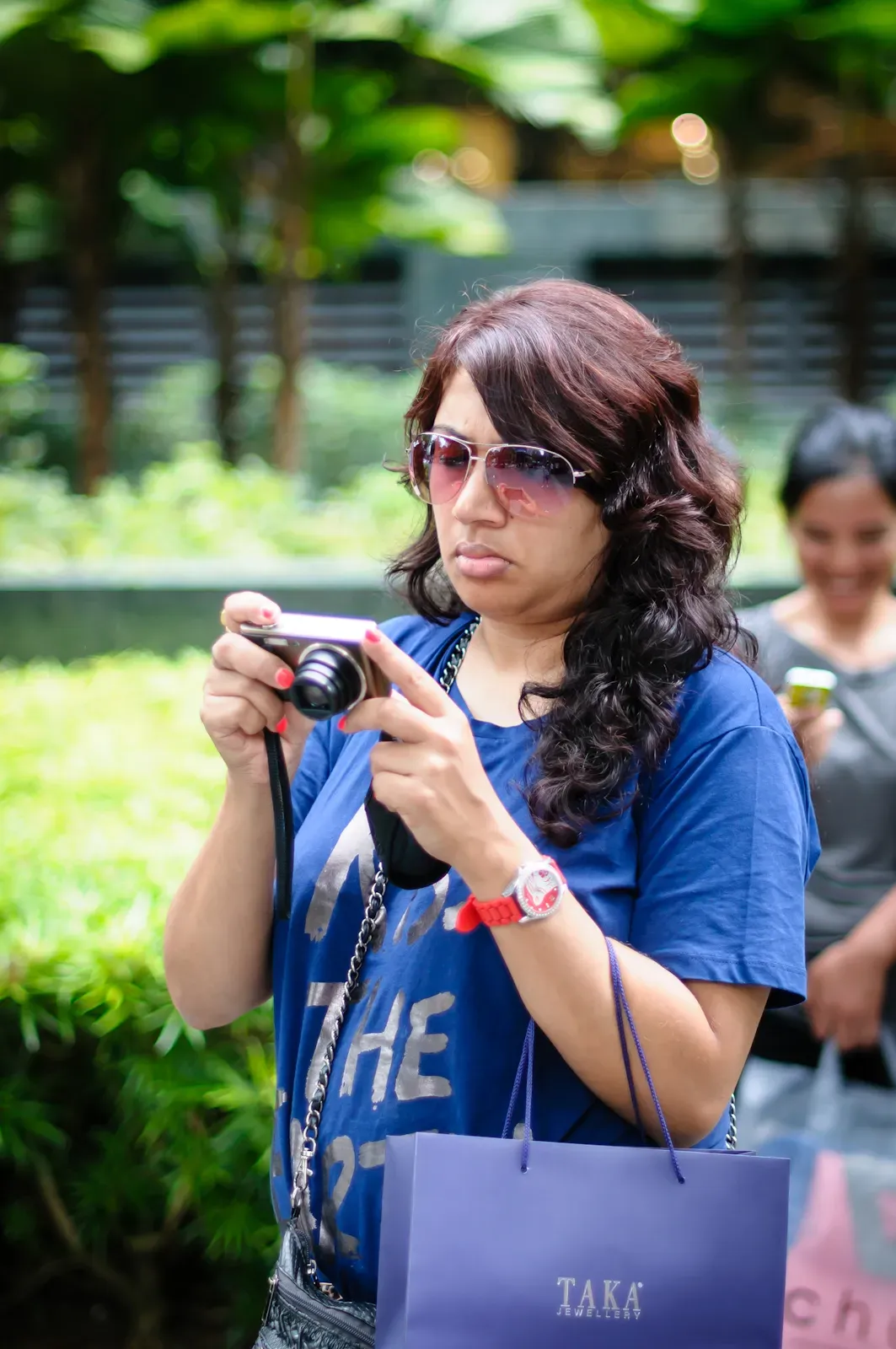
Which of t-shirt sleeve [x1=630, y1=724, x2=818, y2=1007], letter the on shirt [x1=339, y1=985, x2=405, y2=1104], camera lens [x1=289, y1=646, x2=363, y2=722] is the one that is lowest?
letter the on shirt [x1=339, y1=985, x2=405, y2=1104]

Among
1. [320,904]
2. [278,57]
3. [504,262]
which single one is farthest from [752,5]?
[320,904]

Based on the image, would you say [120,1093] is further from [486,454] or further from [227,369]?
[227,369]

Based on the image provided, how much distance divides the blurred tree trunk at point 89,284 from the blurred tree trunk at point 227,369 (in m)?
1.09

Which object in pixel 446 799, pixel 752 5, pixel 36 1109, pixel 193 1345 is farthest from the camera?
pixel 752 5

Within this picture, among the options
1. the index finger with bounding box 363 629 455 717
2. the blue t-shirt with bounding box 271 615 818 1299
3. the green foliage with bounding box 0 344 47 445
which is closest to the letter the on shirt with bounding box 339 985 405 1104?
the blue t-shirt with bounding box 271 615 818 1299

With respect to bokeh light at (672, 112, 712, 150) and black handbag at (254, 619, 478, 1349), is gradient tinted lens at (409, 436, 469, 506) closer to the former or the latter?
black handbag at (254, 619, 478, 1349)

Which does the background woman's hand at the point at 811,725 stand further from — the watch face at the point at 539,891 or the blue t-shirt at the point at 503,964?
the watch face at the point at 539,891

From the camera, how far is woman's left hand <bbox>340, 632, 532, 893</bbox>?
1315mm

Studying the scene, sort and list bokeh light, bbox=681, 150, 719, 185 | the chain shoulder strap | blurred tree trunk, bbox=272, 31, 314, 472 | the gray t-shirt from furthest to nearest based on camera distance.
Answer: bokeh light, bbox=681, 150, 719, 185, blurred tree trunk, bbox=272, 31, 314, 472, the gray t-shirt, the chain shoulder strap

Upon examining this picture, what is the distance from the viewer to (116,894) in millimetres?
2854

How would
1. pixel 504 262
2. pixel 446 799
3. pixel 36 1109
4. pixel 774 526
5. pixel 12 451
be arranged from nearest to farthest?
pixel 446 799 → pixel 36 1109 → pixel 774 526 → pixel 12 451 → pixel 504 262

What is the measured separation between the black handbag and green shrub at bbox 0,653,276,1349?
39.7 inches

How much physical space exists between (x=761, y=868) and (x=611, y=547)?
408mm

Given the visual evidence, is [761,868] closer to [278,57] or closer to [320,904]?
[320,904]
